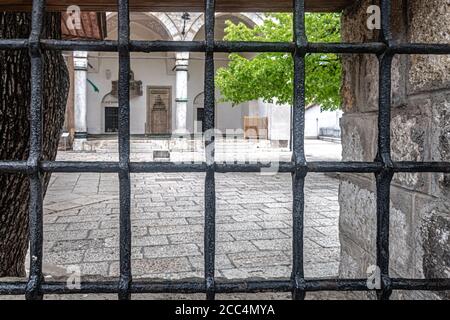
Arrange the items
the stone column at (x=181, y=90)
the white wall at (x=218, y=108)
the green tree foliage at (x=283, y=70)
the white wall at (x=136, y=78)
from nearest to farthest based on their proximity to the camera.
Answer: the green tree foliage at (x=283, y=70) < the stone column at (x=181, y=90) < the white wall at (x=136, y=78) < the white wall at (x=218, y=108)

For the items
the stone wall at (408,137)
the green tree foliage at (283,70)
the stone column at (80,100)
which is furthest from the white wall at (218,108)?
the stone wall at (408,137)

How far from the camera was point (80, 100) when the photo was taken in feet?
44.1

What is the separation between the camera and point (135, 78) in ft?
68.6

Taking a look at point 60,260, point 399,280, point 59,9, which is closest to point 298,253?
point 399,280

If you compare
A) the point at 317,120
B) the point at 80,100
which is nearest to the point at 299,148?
the point at 80,100

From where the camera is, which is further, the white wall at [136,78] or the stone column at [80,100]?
the white wall at [136,78]

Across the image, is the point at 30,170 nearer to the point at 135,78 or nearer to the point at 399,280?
the point at 399,280

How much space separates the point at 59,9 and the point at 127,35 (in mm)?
419

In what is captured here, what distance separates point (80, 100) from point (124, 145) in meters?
13.3

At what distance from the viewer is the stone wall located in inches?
37.7

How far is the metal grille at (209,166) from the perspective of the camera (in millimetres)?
945

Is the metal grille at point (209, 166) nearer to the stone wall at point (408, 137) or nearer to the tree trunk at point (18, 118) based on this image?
the stone wall at point (408, 137)

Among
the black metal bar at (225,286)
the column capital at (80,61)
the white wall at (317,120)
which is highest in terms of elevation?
the column capital at (80,61)

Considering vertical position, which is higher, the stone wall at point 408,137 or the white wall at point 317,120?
the white wall at point 317,120
